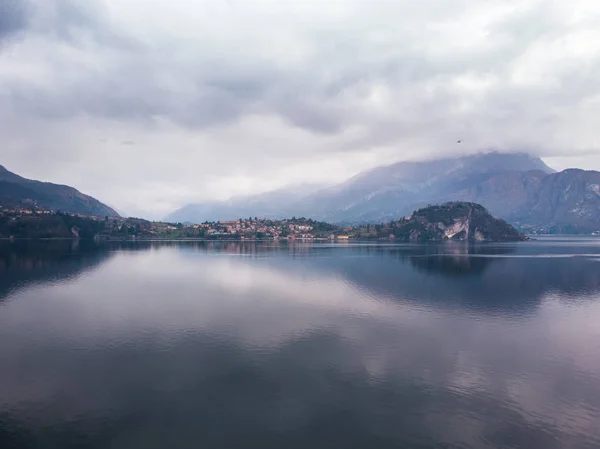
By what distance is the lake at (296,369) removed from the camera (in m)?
23.2

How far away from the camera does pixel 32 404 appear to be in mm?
25812

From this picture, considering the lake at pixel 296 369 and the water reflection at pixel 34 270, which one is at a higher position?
the water reflection at pixel 34 270

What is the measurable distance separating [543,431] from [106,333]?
40.7 m

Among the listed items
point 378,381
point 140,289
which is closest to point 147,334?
point 378,381

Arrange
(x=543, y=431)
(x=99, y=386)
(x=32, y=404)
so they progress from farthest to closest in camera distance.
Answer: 1. (x=99, y=386)
2. (x=32, y=404)
3. (x=543, y=431)

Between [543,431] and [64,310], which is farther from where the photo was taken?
[64,310]

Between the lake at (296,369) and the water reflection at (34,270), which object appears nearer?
the lake at (296,369)

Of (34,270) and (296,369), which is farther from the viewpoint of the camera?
(34,270)

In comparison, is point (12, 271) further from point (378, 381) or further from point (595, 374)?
point (595, 374)

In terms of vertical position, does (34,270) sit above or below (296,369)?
above

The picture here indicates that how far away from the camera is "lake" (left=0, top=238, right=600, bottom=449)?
23.2 m

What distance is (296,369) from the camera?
1275 inches

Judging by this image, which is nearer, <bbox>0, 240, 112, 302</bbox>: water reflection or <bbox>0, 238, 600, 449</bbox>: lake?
<bbox>0, 238, 600, 449</bbox>: lake

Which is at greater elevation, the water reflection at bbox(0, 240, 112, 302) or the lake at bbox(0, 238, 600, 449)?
the water reflection at bbox(0, 240, 112, 302)
